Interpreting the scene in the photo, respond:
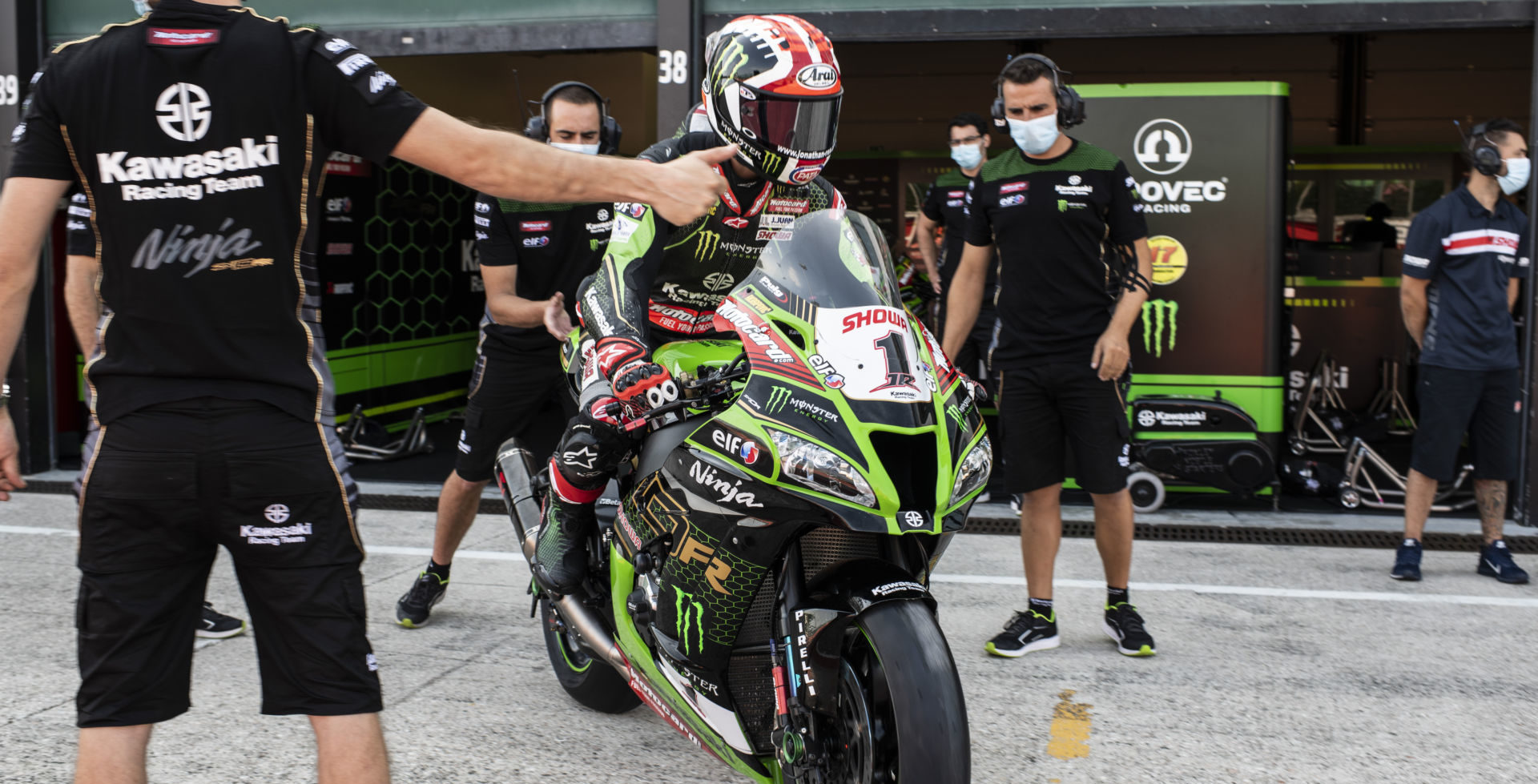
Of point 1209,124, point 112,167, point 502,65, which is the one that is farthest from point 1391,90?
point 112,167

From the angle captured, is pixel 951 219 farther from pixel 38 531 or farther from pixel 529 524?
pixel 38 531

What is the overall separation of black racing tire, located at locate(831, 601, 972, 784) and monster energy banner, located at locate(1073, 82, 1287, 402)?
5046 mm

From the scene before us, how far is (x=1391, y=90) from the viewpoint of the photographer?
11797 mm

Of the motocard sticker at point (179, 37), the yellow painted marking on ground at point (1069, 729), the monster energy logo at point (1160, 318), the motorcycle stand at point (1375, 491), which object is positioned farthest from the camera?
the monster energy logo at point (1160, 318)

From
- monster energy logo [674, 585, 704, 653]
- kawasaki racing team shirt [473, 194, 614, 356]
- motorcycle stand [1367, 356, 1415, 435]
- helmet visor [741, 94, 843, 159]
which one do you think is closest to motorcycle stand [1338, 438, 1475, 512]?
motorcycle stand [1367, 356, 1415, 435]

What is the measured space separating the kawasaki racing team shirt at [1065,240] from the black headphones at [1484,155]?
6.85 feet

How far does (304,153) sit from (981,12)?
5609 millimetres

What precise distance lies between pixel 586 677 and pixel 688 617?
118 centimetres

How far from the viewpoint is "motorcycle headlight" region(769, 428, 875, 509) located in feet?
8.35

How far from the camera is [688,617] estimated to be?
2902 millimetres

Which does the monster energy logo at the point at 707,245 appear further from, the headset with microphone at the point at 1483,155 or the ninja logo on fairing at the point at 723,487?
the headset with microphone at the point at 1483,155

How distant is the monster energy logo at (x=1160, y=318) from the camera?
728 cm

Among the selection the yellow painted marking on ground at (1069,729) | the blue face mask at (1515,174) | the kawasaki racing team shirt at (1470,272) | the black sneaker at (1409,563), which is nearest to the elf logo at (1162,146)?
the kawasaki racing team shirt at (1470,272)

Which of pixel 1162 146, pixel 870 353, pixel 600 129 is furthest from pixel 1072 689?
pixel 1162 146
